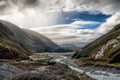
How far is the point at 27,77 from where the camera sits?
43969mm

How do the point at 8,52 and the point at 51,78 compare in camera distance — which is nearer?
the point at 51,78

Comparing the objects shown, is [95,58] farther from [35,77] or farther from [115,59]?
[35,77]

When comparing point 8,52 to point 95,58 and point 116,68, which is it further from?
point 116,68

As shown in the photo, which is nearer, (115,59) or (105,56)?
(115,59)

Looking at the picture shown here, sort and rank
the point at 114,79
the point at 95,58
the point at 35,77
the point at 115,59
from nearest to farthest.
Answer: the point at 35,77 → the point at 114,79 → the point at 115,59 → the point at 95,58

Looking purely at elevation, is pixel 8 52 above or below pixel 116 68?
above

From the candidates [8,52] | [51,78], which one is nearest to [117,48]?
[8,52]

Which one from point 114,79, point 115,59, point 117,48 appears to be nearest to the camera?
point 114,79

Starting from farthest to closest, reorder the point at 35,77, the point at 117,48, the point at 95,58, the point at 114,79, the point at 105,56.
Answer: the point at 95,58 → the point at 105,56 → the point at 117,48 → the point at 114,79 → the point at 35,77

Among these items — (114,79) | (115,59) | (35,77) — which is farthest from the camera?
(115,59)

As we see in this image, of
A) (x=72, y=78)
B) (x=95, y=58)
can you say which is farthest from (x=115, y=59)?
(x=72, y=78)

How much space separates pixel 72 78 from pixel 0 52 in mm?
127396

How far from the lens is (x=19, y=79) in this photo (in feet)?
147

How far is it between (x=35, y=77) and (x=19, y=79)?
11.1 feet
